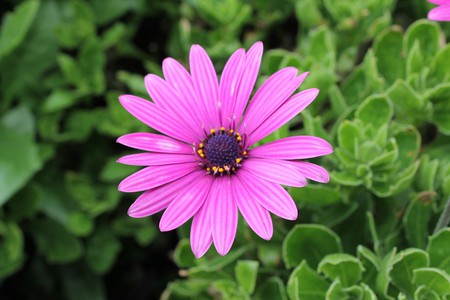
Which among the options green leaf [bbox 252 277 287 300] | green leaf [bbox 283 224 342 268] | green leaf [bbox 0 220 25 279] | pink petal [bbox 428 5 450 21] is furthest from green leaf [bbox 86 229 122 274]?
pink petal [bbox 428 5 450 21]

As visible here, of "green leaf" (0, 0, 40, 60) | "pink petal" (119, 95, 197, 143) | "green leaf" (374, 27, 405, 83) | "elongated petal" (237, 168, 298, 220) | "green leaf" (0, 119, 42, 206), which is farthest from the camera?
"green leaf" (0, 0, 40, 60)

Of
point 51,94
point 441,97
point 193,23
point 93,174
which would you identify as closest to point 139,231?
point 93,174

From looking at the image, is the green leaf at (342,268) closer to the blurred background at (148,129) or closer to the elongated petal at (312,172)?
the blurred background at (148,129)

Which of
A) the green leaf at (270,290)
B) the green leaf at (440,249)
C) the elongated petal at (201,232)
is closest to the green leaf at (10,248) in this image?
the green leaf at (270,290)

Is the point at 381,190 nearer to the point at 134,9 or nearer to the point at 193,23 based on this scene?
the point at 193,23

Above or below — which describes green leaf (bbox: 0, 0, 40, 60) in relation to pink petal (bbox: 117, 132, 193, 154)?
above

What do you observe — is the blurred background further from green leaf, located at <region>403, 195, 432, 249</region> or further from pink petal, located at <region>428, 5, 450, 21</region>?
pink petal, located at <region>428, 5, 450, 21</region>
